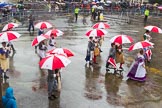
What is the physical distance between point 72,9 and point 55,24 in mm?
9751

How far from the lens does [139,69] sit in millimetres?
13352

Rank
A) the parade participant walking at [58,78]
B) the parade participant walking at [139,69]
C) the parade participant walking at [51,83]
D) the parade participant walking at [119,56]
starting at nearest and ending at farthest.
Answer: the parade participant walking at [51,83]
the parade participant walking at [58,78]
the parade participant walking at [139,69]
the parade participant walking at [119,56]

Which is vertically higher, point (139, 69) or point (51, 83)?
point (51, 83)

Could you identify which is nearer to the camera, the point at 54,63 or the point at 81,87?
the point at 54,63

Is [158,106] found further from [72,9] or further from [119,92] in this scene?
[72,9]

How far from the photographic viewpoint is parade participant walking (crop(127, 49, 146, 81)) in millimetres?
13281

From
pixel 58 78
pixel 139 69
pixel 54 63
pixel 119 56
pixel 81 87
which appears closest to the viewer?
pixel 54 63

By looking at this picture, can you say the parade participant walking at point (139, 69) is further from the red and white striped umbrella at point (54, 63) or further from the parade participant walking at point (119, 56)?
the red and white striped umbrella at point (54, 63)

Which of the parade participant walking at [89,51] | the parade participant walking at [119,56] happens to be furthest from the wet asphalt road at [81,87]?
the parade participant walking at [119,56]

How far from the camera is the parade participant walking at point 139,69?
1328cm

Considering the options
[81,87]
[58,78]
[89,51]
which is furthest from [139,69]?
[58,78]

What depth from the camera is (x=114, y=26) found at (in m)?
31.0

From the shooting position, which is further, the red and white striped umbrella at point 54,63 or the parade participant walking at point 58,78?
the parade participant walking at point 58,78

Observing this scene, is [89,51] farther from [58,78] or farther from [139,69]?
[58,78]
